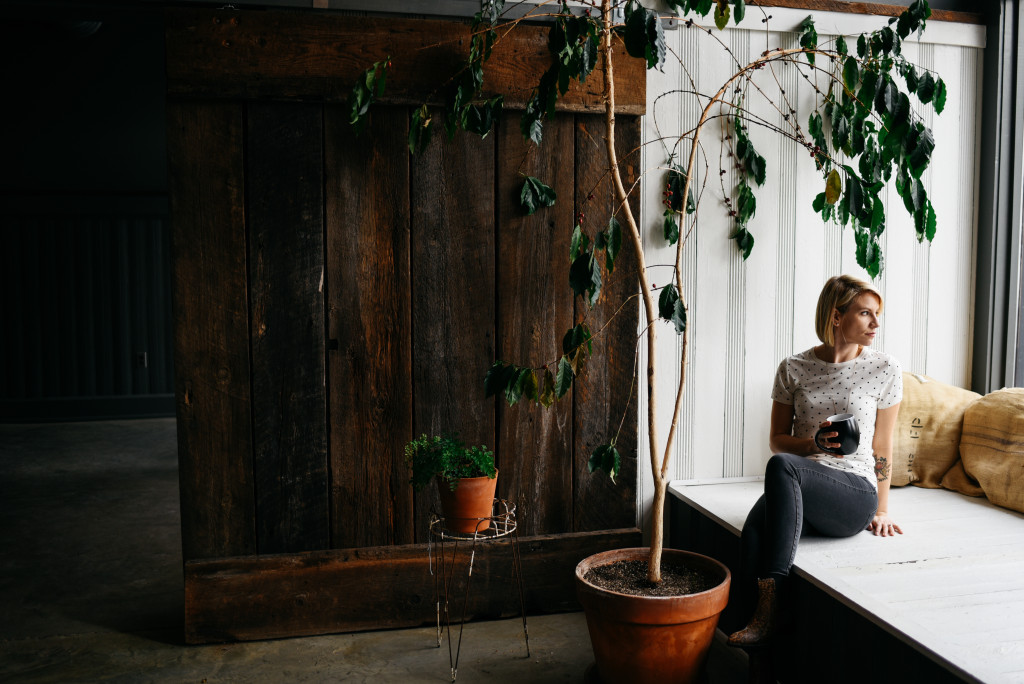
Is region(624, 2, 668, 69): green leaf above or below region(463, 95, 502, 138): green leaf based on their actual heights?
above

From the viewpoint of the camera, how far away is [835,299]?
2.63 metres

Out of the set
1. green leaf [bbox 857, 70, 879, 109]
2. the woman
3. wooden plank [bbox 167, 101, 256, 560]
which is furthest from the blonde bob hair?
wooden plank [bbox 167, 101, 256, 560]

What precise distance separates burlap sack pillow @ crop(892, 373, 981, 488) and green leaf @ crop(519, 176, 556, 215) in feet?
5.34

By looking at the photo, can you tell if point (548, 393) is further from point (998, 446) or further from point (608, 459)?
point (998, 446)

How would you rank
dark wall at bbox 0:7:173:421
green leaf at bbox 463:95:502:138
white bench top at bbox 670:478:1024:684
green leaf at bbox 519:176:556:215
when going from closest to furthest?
white bench top at bbox 670:478:1024:684 < green leaf at bbox 463:95:502:138 < green leaf at bbox 519:176:556:215 < dark wall at bbox 0:7:173:421

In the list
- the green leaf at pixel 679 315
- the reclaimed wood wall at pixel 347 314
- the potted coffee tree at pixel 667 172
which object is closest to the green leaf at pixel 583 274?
the potted coffee tree at pixel 667 172

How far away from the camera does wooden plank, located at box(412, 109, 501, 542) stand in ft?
9.18

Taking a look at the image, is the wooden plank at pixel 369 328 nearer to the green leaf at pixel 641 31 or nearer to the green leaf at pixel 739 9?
the green leaf at pixel 641 31

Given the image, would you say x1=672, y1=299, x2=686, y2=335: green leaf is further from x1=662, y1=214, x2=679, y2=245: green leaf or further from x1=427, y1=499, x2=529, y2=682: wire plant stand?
x1=427, y1=499, x2=529, y2=682: wire plant stand

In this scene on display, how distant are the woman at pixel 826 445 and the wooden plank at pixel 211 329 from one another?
A: 1.70 meters

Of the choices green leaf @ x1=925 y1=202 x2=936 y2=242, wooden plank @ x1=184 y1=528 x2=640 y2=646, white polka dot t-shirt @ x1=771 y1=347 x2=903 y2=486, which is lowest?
wooden plank @ x1=184 y1=528 x2=640 y2=646

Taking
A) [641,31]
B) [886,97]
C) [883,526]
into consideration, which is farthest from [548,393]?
[886,97]

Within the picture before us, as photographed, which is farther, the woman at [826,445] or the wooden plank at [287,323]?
the wooden plank at [287,323]

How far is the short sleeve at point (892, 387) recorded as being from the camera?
263 cm
